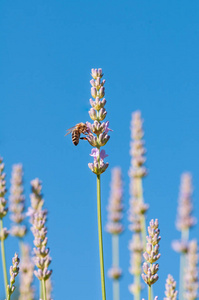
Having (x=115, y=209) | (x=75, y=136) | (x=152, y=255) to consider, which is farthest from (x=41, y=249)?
(x=115, y=209)

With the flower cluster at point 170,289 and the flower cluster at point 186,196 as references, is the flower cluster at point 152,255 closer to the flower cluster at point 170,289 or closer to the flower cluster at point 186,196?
the flower cluster at point 170,289

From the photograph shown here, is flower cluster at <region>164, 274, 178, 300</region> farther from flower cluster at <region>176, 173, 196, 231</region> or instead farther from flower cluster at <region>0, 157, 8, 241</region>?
flower cluster at <region>176, 173, 196, 231</region>

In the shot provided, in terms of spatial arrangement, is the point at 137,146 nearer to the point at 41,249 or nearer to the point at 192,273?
the point at 192,273

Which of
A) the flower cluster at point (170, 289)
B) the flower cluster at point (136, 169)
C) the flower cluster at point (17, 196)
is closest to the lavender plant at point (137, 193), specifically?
the flower cluster at point (136, 169)

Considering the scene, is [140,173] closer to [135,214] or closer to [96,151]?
[135,214]

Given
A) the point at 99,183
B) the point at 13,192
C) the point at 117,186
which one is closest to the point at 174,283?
the point at 99,183

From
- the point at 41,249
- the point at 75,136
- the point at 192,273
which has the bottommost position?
the point at 41,249

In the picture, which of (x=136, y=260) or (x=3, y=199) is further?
(x=136, y=260)
